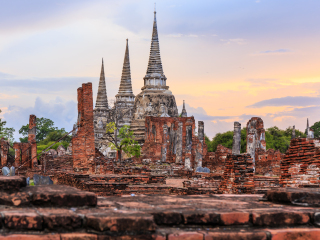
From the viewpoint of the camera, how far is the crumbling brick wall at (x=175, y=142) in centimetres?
2517

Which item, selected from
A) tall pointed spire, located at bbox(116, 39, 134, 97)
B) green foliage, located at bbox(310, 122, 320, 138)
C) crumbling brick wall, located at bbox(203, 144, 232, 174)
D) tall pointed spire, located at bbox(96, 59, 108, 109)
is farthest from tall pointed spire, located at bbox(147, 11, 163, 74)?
crumbling brick wall, located at bbox(203, 144, 232, 174)

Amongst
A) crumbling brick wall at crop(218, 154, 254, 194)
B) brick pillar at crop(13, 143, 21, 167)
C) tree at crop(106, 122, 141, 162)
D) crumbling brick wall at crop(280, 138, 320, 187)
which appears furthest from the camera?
tree at crop(106, 122, 141, 162)

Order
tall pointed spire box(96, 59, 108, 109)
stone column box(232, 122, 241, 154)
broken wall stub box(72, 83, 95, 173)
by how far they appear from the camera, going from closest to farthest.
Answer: broken wall stub box(72, 83, 95, 173)
stone column box(232, 122, 241, 154)
tall pointed spire box(96, 59, 108, 109)

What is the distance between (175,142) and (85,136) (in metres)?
20.0

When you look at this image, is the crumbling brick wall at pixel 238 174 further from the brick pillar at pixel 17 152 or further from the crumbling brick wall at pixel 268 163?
the brick pillar at pixel 17 152

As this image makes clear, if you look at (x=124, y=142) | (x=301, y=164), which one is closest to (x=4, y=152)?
(x=124, y=142)

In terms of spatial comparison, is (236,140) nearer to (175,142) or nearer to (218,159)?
(218,159)

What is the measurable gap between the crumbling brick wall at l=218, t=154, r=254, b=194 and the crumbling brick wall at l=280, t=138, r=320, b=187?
1.10 m

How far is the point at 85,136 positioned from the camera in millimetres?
13719

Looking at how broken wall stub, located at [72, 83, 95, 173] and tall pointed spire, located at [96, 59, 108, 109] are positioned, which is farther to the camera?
tall pointed spire, located at [96, 59, 108, 109]

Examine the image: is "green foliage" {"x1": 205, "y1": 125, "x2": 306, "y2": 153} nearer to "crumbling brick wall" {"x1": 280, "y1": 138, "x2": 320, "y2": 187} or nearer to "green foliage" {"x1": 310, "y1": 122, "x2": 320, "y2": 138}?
"green foliage" {"x1": 310, "y1": 122, "x2": 320, "y2": 138}

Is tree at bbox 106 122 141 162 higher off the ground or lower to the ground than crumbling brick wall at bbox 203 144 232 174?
higher

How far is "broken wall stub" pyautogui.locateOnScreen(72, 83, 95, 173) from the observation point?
539 inches

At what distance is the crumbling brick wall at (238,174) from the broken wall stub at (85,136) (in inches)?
239
